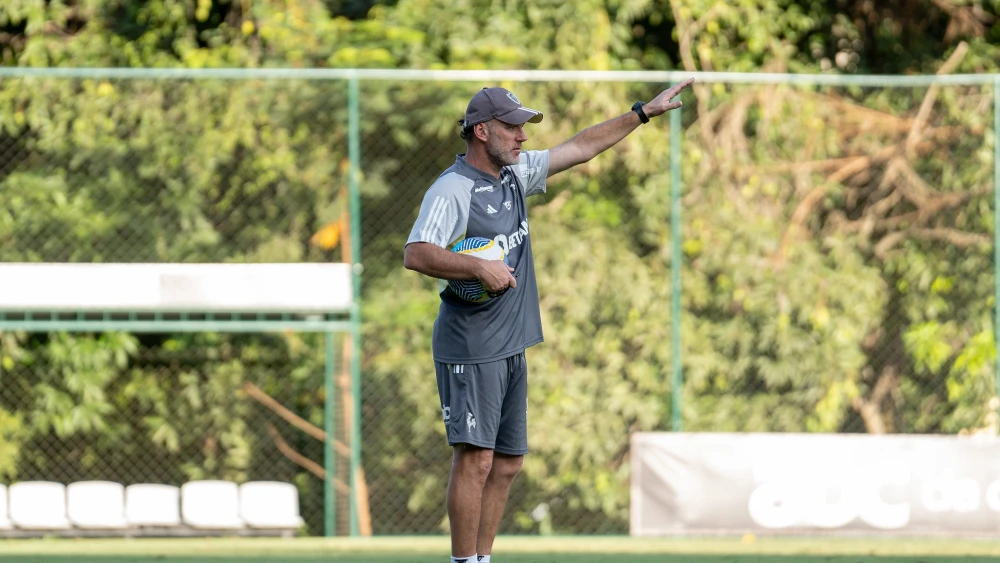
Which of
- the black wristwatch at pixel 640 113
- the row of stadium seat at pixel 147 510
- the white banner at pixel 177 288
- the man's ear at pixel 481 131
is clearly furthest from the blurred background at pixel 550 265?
the man's ear at pixel 481 131

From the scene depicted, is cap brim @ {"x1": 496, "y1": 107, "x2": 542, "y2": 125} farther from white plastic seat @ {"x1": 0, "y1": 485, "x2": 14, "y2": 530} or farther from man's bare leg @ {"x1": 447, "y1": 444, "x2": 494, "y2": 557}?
white plastic seat @ {"x1": 0, "y1": 485, "x2": 14, "y2": 530}

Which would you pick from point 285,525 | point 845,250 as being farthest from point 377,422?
point 845,250

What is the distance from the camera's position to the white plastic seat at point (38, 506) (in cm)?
908

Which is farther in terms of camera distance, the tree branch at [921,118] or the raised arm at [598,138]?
the tree branch at [921,118]

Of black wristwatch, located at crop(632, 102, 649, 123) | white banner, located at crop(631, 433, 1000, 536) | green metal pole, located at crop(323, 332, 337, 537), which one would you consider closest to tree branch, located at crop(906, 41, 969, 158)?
white banner, located at crop(631, 433, 1000, 536)

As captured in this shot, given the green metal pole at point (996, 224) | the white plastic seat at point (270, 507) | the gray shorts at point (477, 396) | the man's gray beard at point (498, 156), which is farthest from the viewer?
the green metal pole at point (996, 224)

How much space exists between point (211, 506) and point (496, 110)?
4818mm

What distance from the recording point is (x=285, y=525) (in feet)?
30.1

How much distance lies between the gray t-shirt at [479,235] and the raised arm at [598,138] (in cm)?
30

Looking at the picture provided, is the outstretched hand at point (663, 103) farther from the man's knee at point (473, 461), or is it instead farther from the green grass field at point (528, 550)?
the green grass field at point (528, 550)

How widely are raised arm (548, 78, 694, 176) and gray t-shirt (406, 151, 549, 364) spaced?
0.30 m

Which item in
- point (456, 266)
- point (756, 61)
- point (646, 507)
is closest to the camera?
point (456, 266)

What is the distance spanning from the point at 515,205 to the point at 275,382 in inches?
190

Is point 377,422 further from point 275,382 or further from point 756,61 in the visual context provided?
point 756,61
